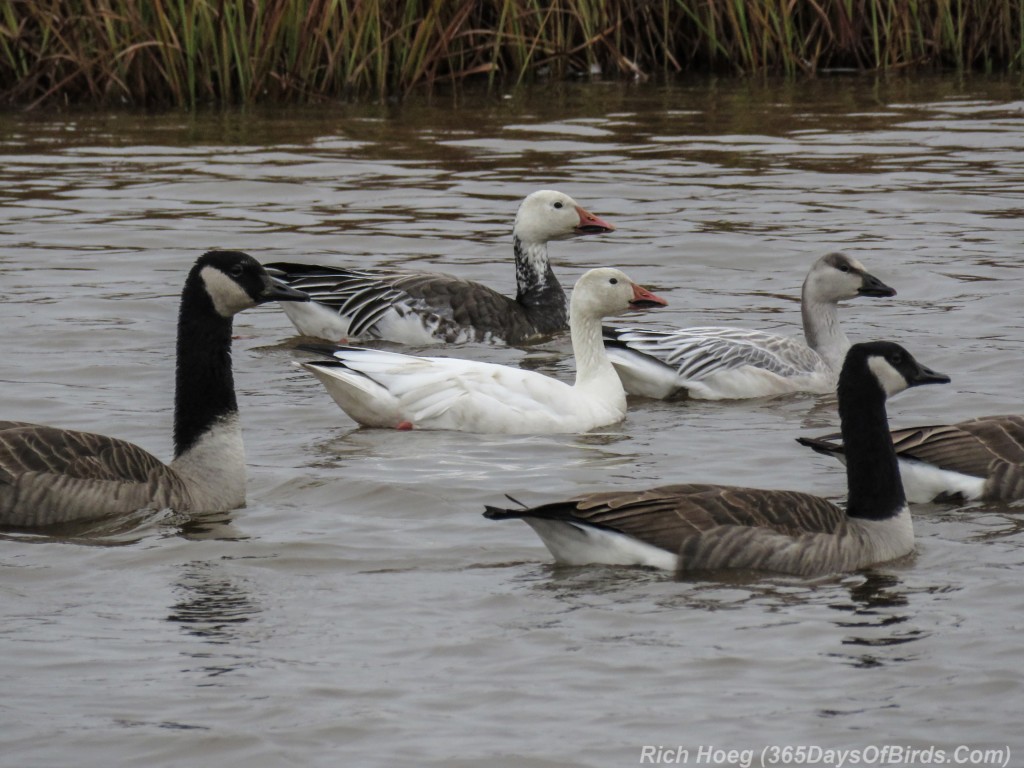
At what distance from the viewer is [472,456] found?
951 cm

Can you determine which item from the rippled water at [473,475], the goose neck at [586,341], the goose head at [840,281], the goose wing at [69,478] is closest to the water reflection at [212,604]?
the rippled water at [473,475]

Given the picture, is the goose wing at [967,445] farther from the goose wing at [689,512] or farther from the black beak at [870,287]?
the black beak at [870,287]

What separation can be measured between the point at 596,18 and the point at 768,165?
422 centimetres

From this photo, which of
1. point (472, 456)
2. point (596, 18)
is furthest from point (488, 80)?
point (472, 456)

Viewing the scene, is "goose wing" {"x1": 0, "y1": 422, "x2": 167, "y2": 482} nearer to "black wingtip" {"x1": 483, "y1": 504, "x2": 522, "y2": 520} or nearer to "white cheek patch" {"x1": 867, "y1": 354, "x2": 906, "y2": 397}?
"black wingtip" {"x1": 483, "y1": 504, "x2": 522, "y2": 520}

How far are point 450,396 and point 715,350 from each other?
1.84m

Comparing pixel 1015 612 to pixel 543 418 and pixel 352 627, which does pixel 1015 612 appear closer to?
pixel 352 627

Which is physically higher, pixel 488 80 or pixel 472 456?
pixel 488 80

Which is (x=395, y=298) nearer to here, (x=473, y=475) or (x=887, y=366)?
(x=473, y=475)

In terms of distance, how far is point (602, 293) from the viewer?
35.0ft

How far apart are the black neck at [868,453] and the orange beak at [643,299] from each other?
296 centimetres

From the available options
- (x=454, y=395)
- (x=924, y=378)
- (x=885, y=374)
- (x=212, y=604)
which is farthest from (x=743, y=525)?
(x=454, y=395)

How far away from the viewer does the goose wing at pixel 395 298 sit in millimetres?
12633

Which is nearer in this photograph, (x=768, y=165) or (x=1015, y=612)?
(x=1015, y=612)
